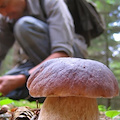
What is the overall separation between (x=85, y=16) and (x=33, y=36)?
114 centimetres

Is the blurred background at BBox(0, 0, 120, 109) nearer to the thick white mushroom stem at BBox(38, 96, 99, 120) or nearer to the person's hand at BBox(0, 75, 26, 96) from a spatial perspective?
the person's hand at BBox(0, 75, 26, 96)

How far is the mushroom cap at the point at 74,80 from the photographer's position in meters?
0.82

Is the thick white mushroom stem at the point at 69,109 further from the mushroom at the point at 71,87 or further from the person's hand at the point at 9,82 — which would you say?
the person's hand at the point at 9,82

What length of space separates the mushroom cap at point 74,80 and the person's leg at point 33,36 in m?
1.95

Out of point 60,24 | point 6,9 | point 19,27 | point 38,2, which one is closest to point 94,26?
point 60,24

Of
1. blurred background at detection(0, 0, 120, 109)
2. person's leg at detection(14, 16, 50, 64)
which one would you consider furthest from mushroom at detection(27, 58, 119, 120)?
blurred background at detection(0, 0, 120, 109)

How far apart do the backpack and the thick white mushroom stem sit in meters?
2.44

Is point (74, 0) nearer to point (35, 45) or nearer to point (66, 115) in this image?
point (35, 45)

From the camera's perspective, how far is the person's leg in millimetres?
2799

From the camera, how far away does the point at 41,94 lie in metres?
0.87

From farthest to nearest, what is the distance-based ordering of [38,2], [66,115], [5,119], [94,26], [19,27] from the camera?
[94,26]
[38,2]
[19,27]
[5,119]
[66,115]

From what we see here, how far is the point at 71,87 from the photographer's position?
32.2 inches

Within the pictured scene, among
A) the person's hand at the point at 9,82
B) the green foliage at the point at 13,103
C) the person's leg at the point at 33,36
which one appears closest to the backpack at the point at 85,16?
the person's leg at the point at 33,36

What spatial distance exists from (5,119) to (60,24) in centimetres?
204
